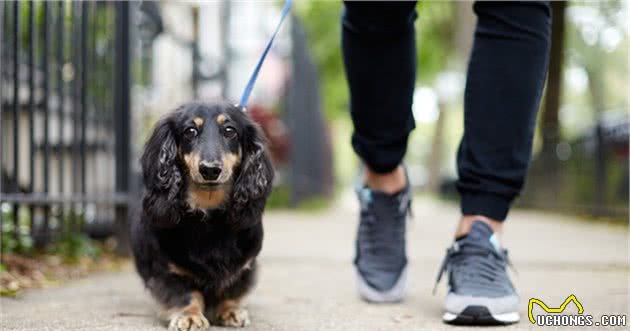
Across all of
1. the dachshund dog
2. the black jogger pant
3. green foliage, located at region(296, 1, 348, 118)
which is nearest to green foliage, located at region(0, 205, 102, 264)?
the dachshund dog

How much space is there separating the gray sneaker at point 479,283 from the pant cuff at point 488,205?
1.5 inches

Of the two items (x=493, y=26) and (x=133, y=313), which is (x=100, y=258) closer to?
(x=133, y=313)

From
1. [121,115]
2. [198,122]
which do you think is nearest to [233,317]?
[198,122]

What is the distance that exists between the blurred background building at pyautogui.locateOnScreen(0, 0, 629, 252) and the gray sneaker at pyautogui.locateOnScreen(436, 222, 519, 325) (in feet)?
4.20

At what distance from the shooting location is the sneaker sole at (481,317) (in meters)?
2.10

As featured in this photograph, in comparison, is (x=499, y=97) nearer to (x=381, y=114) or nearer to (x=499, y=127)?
(x=499, y=127)

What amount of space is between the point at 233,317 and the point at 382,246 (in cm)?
64

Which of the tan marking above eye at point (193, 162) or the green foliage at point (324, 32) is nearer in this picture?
the tan marking above eye at point (193, 162)

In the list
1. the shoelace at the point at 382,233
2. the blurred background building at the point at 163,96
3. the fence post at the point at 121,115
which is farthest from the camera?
the fence post at the point at 121,115

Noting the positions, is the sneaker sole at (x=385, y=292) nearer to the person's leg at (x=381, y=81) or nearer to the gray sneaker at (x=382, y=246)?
the gray sneaker at (x=382, y=246)

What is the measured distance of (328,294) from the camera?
2.79 meters

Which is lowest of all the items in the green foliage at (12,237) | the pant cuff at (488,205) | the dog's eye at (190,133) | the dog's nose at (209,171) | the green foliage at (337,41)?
the green foliage at (12,237)

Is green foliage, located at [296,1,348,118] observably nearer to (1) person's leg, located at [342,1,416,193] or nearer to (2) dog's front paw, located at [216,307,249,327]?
(1) person's leg, located at [342,1,416,193]

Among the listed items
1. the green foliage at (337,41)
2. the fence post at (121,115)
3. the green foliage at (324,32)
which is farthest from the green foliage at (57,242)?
the green foliage at (324,32)
